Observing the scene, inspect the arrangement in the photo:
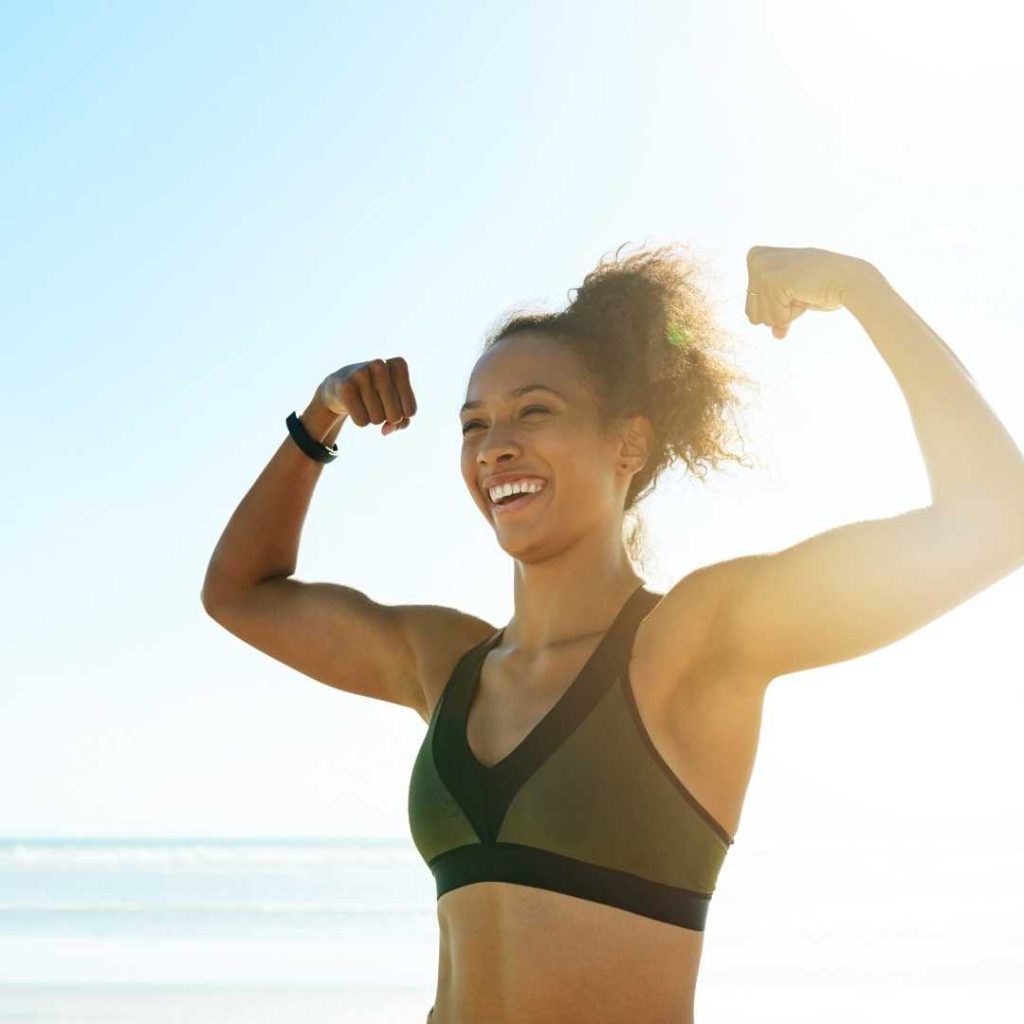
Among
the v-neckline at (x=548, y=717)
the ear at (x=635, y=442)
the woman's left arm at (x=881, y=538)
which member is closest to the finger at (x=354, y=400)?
the ear at (x=635, y=442)

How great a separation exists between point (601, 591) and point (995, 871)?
17.6 m

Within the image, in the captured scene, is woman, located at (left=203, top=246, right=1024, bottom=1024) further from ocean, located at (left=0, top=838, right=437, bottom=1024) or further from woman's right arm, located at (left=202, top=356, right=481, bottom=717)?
ocean, located at (left=0, top=838, right=437, bottom=1024)

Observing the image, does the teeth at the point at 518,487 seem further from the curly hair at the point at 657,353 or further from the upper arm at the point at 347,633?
the upper arm at the point at 347,633

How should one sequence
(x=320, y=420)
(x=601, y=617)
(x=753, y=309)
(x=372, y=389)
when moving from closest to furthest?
(x=753, y=309)
(x=601, y=617)
(x=372, y=389)
(x=320, y=420)

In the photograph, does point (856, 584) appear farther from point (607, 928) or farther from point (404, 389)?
point (404, 389)

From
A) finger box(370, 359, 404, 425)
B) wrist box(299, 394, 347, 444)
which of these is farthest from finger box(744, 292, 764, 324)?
wrist box(299, 394, 347, 444)

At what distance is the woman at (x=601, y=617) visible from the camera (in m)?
2.21

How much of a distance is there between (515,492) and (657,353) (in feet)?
1.43

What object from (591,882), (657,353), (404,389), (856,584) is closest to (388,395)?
(404,389)

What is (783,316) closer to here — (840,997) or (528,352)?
(528,352)

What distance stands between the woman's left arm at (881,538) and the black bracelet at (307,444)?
1.26m

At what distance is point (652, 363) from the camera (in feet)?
10.3

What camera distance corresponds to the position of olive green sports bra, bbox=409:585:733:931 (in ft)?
8.25

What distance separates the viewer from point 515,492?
2945 mm
